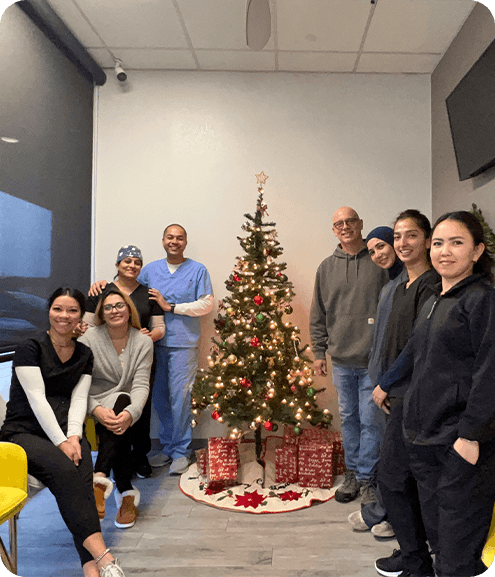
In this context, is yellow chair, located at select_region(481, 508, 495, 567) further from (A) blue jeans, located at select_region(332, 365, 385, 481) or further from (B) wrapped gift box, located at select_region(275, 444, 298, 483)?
(B) wrapped gift box, located at select_region(275, 444, 298, 483)

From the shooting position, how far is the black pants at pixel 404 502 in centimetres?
162

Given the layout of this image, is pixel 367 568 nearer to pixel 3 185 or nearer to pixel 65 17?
pixel 3 185

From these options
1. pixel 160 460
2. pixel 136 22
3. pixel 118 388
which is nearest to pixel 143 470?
pixel 160 460

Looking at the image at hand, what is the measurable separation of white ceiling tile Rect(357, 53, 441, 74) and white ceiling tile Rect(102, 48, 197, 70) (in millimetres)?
1616

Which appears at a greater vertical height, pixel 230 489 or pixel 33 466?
pixel 33 466

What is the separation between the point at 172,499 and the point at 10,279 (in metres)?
1.85

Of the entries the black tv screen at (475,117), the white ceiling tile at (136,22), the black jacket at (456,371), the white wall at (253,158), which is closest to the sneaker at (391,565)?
the black jacket at (456,371)

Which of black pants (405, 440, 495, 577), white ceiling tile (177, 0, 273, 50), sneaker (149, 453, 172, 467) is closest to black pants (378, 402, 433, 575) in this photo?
black pants (405, 440, 495, 577)

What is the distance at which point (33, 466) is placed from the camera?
1.80 metres

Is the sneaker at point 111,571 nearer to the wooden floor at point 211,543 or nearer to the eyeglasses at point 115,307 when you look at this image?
the wooden floor at point 211,543

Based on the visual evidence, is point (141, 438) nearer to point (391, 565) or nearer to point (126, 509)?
point (126, 509)

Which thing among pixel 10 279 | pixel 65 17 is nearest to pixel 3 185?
pixel 10 279

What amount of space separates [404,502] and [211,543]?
110 cm

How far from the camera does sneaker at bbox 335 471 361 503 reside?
98.9 inches
